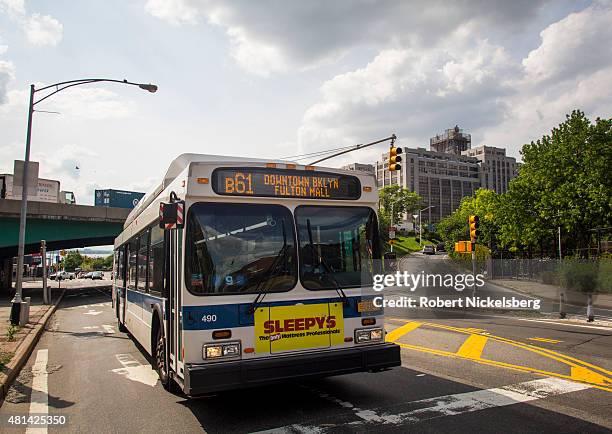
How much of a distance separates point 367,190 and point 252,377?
304 centimetres

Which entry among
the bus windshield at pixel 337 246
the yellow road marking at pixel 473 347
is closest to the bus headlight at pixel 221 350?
the bus windshield at pixel 337 246

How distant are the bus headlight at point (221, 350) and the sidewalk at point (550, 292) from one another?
19.3 metres

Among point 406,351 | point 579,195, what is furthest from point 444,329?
point 579,195

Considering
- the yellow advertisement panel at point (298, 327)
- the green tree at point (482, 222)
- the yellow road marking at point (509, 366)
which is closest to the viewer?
the yellow advertisement panel at point (298, 327)

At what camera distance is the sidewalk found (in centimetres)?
2308

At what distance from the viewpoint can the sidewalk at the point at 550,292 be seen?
23078 millimetres

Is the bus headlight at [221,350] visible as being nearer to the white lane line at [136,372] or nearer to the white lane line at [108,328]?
the white lane line at [136,372]

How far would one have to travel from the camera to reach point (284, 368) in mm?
5945

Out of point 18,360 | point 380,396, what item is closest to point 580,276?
point 380,396

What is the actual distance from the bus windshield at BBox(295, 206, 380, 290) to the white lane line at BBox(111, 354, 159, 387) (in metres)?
3.65

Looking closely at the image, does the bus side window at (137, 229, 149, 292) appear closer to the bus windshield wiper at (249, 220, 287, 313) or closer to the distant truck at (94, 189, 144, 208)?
the bus windshield wiper at (249, 220, 287, 313)

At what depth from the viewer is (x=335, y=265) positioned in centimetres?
680

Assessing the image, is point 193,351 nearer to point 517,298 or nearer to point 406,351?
point 406,351

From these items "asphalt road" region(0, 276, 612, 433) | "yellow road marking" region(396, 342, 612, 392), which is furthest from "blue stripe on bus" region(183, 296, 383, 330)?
"yellow road marking" region(396, 342, 612, 392)
